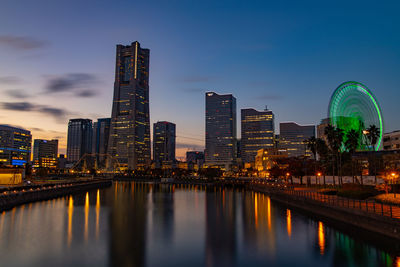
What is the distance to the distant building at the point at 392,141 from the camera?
458 feet

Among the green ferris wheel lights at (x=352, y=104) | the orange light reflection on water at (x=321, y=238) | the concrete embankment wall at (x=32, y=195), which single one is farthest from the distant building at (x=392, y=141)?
the concrete embankment wall at (x=32, y=195)

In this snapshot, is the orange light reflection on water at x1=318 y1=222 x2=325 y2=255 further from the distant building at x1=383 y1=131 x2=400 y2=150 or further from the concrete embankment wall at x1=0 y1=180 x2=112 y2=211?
the distant building at x1=383 y1=131 x2=400 y2=150

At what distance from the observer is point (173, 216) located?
53.8 m

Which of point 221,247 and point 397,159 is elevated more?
point 397,159

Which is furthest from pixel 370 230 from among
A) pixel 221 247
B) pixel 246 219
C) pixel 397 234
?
pixel 246 219

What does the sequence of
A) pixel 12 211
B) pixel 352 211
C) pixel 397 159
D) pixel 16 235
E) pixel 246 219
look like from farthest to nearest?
pixel 397 159, pixel 12 211, pixel 246 219, pixel 352 211, pixel 16 235

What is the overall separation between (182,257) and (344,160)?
301ft

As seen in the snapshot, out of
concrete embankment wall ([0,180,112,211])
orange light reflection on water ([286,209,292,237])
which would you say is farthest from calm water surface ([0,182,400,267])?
concrete embankment wall ([0,180,112,211])

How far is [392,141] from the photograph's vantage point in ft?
471

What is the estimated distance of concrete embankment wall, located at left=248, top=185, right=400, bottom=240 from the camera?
2997 centimetres

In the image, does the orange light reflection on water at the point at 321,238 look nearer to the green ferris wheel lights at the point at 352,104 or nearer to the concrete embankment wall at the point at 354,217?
the concrete embankment wall at the point at 354,217

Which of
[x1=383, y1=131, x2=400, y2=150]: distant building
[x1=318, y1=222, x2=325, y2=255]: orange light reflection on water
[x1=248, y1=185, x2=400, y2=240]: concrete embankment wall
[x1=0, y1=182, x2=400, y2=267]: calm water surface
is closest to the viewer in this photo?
[x1=0, y1=182, x2=400, y2=267]: calm water surface

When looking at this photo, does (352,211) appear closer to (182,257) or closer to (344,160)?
(182,257)

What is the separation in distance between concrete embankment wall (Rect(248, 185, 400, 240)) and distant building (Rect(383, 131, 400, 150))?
104 meters
